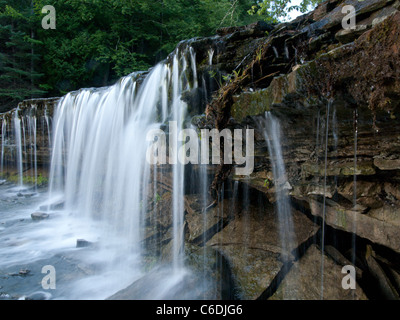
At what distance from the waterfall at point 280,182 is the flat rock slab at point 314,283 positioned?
33 centimetres

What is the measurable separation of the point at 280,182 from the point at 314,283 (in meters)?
1.61

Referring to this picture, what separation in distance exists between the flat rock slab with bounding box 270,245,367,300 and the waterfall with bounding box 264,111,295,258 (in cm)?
33

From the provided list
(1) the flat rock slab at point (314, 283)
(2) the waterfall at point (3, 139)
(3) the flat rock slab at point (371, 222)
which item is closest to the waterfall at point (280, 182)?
(1) the flat rock slab at point (314, 283)

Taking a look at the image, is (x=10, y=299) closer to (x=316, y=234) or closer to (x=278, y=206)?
(x=278, y=206)

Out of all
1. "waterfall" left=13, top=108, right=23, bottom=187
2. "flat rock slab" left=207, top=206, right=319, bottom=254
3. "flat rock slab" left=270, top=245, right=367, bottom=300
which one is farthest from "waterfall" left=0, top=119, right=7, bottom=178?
"flat rock slab" left=270, top=245, right=367, bottom=300

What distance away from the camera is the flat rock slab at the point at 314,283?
331 cm

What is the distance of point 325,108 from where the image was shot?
2.63 meters

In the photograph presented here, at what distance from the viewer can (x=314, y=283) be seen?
11.6 ft

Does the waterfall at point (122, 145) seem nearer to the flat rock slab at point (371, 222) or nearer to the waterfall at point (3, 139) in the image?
the flat rock slab at point (371, 222)

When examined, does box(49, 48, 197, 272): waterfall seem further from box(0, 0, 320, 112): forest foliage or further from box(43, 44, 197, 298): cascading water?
box(0, 0, 320, 112): forest foliage

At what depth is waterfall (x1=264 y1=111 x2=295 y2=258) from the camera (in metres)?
3.37

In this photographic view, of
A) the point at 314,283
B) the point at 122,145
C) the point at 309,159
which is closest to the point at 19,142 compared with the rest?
the point at 122,145
